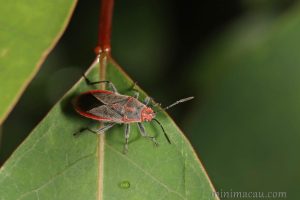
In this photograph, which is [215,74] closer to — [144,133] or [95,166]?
[144,133]

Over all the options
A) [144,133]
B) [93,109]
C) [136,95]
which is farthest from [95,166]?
[93,109]

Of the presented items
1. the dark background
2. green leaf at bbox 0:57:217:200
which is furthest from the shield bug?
the dark background

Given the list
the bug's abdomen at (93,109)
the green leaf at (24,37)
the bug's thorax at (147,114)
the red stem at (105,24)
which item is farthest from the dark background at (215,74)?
the green leaf at (24,37)

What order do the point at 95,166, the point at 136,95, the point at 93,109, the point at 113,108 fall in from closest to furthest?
the point at 95,166
the point at 136,95
the point at 93,109
the point at 113,108

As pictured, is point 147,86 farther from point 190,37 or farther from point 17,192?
point 17,192

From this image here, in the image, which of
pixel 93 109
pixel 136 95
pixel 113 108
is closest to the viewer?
pixel 136 95
